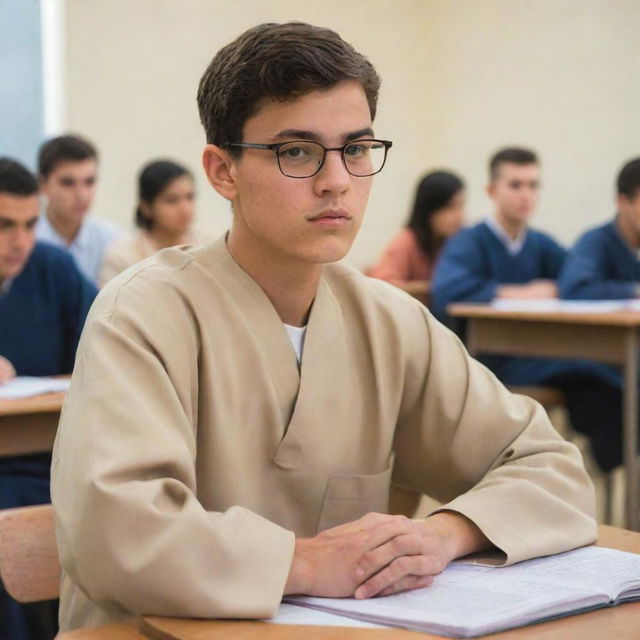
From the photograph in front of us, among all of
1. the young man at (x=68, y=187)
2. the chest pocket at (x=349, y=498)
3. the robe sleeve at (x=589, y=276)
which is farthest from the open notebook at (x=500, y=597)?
the young man at (x=68, y=187)

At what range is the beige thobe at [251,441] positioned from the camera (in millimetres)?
1041

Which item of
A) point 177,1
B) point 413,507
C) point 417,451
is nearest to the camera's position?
point 417,451

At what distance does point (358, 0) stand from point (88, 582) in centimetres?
631

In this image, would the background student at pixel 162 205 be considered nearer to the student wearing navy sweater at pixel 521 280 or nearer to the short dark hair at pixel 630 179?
the student wearing navy sweater at pixel 521 280

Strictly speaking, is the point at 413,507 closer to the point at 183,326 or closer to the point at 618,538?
the point at 618,538

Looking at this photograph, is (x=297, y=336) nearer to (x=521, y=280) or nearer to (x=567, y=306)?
(x=567, y=306)

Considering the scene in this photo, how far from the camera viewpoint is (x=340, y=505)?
137 centimetres

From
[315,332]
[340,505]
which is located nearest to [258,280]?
[315,332]

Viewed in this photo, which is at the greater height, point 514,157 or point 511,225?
point 514,157

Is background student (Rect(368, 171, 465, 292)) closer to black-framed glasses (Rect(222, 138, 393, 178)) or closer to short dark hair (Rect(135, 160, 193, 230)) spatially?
short dark hair (Rect(135, 160, 193, 230))

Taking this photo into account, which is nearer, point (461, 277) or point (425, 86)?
point (461, 277)

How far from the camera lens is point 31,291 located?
3018mm

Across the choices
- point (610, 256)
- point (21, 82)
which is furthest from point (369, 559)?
point (21, 82)

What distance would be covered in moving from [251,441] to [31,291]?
1869 mm
